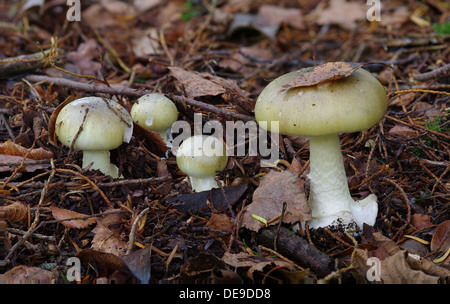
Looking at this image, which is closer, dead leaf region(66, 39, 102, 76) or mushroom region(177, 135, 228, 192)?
mushroom region(177, 135, 228, 192)

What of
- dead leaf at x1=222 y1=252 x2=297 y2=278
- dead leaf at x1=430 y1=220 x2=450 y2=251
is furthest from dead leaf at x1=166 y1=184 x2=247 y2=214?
dead leaf at x1=430 y1=220 x2=450 y2=251

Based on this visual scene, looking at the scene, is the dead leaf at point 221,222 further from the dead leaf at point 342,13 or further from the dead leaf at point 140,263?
the dead leaf at point 342,13

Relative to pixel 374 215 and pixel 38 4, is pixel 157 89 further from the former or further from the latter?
pixel 38 4

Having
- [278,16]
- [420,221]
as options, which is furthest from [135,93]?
[278,16]

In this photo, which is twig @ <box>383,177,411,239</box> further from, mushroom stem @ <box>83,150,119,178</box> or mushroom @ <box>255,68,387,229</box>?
mushroom stem @ <box>83,150,119,178</box>

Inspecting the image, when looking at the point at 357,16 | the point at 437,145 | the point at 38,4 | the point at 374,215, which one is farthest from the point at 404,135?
the point at 38,4

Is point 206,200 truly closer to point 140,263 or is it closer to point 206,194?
point 206,194

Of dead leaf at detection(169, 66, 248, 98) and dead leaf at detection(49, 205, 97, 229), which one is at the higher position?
dead leaf at detection(169, 66, 248, 98)
